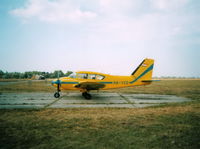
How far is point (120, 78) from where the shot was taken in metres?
13.5

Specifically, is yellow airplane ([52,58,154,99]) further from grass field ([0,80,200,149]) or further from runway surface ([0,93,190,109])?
grass field ([0,80,200,149])

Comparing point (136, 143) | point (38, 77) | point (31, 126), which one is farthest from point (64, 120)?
point (38, 77)

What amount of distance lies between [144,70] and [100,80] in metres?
5.01

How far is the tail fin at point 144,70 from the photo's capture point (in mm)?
13797

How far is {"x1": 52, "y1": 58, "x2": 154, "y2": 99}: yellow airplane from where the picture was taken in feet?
38.0

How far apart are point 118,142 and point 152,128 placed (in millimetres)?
1657

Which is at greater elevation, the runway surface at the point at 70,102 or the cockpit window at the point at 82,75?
the cockpit window at the point at 82,75

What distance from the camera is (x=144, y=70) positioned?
13.8 meters

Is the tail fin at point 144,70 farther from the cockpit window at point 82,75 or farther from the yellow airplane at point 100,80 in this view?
the cockpit window at point 82,75

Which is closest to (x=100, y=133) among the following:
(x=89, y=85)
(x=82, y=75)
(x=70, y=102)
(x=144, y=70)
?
(x=70, y=102)

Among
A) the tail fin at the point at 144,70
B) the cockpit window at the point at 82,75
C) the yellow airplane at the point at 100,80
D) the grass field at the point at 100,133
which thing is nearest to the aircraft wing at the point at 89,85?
the yellow airplane at the point at 100,80

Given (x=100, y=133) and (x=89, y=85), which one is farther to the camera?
(x=89, y=85)

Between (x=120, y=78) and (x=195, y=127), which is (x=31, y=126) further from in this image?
(x=120, y=78)

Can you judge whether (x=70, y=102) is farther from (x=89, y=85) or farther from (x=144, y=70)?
(x=144, y=70)
